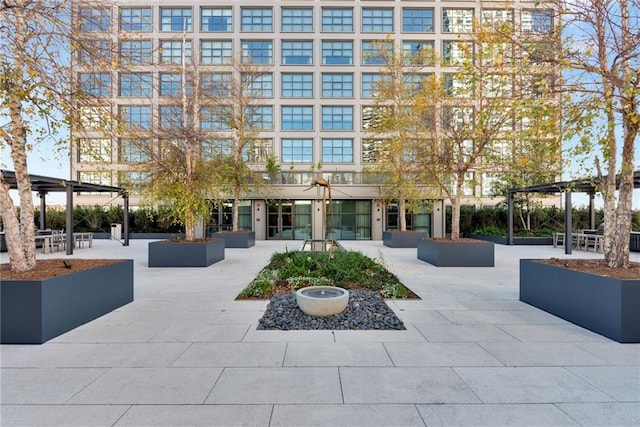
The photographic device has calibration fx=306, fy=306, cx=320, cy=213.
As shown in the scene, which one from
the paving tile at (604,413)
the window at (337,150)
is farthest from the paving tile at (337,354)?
the window at (337,150)

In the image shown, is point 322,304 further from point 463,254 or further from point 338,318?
point 463,254

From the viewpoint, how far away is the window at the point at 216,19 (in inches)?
1120

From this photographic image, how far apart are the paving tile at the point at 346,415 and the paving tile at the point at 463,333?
1962 mm

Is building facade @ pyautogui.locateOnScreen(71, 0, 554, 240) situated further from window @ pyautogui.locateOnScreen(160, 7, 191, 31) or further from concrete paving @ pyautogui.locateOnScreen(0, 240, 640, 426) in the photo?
concrete paving @ pyautogui.locateOnScreen(0, 240, 640, 426)

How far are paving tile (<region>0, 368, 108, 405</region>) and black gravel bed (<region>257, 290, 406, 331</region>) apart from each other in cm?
236

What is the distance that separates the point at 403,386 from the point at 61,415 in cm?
334

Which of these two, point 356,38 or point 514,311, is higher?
point 356,38

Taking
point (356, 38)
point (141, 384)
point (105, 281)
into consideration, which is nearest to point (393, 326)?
point (141, 384)

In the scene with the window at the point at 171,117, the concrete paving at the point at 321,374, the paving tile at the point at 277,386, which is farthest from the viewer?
the window at the point at 171,117

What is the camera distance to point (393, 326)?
5152 mm

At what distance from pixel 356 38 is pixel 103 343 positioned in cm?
3033

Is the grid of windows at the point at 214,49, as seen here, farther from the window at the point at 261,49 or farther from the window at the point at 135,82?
the window at the point at 135,82

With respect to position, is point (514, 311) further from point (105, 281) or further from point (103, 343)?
point (105, 281)

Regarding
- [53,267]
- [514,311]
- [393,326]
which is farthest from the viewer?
[514,311]
